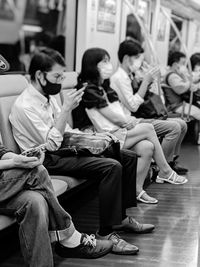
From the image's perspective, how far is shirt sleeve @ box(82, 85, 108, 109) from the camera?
3.62 metres

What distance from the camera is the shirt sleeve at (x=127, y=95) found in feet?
14.6

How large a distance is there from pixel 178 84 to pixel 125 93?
175cm

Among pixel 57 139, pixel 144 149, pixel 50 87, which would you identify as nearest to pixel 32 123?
pixel 57 139

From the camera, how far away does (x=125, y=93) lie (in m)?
4.43

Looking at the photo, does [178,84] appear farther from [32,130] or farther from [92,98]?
[32,130]

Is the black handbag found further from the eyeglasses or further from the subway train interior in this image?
the eyeglasses

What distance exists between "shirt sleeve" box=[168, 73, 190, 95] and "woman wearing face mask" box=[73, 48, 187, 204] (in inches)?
85.5

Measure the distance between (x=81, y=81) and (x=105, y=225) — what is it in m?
1.35

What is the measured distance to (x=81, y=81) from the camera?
146 inches

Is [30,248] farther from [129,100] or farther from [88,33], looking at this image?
[88,33]

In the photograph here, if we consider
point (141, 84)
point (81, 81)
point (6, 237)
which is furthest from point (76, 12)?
point (6, 237)

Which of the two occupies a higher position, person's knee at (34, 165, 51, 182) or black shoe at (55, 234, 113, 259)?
person's knee at (34, 165, 51, 182)

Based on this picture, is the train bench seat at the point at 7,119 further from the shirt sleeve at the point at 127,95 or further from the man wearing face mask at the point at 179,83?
the man wearing face mask at the point at 179,83

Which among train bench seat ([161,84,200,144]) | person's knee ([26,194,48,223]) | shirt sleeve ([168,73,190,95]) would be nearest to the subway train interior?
person's knee ([26,194,48,223])
